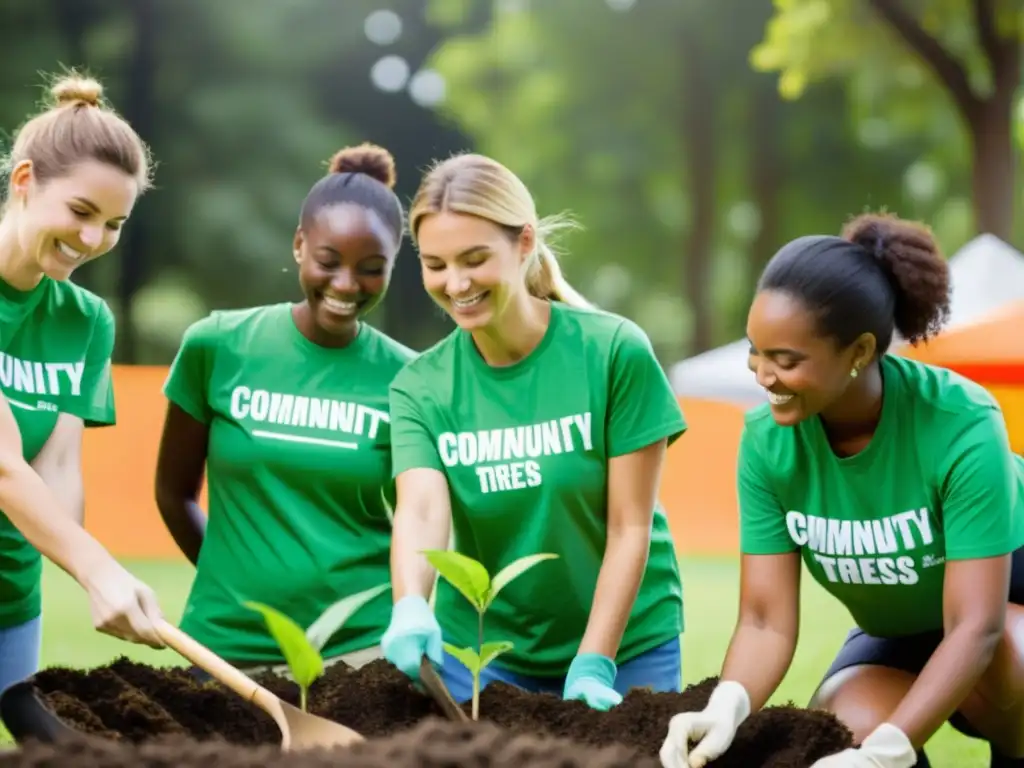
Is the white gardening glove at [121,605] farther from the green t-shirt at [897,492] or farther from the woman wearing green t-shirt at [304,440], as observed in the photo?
the green t-shirt at [897,492]

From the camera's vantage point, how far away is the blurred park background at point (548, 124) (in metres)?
13.1

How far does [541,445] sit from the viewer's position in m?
2.14

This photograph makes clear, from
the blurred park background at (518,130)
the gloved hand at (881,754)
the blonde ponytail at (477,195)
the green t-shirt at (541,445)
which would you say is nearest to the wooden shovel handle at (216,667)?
the green t-shirt at (541,445)

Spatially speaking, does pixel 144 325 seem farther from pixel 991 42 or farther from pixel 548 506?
pixel 548 506

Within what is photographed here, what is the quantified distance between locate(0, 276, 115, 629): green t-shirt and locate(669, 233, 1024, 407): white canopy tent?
4374 mm

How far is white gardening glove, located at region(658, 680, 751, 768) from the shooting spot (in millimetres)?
1577

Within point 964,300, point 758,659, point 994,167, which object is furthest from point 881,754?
point 994,167

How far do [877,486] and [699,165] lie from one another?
514 inches

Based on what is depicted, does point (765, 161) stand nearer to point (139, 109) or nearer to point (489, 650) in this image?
point (139, 109)

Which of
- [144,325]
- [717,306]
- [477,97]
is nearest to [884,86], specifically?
[717,306]

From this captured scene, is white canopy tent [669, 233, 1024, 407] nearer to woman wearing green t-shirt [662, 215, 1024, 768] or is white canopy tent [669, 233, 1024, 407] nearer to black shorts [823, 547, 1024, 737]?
black shorts [823, 547, 1024, 737]

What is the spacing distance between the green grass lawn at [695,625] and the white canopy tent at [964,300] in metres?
1.06

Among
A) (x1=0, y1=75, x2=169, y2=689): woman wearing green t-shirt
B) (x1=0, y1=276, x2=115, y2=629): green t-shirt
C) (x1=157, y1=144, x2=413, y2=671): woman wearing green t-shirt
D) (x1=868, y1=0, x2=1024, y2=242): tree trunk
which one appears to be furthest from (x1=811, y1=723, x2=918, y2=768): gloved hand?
(x1=868, y1=0, x2=1024, y2=242): tree trunk

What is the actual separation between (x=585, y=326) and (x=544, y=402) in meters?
0.16
